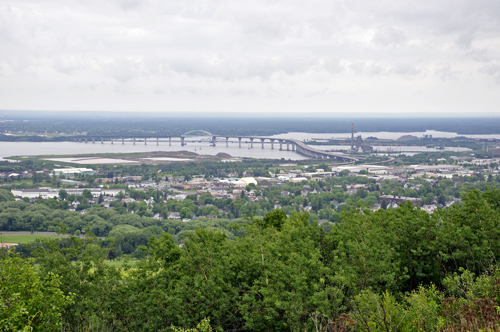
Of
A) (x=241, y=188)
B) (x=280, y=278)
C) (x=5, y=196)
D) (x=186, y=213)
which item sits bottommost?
(x=186, y=213)

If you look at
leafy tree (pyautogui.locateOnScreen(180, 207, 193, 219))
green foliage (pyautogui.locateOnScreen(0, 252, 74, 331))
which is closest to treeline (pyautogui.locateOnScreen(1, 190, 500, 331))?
green foliage (pyautogui.locateOnScreen(0, 252, 74, 331))

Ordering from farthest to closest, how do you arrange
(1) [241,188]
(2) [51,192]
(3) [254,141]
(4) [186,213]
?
(3) [254,141] < (1) [241,188] < (2) [51,192] < (4) [186,213]

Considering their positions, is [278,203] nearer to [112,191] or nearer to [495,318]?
[112,191]

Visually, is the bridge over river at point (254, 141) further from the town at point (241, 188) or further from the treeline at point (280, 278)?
the treeline at point (280, 278)

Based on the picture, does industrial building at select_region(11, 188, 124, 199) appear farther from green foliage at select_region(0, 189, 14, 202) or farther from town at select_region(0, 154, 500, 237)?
green foliage at select_region(0, 189, 14, 202)

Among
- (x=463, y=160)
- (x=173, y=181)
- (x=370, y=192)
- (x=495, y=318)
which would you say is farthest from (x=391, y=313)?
(x=463, y=160)

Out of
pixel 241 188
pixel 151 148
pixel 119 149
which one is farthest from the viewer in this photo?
pixel 151 148

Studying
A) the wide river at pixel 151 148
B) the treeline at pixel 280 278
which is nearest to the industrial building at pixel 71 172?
the wide river at pixel 151 148

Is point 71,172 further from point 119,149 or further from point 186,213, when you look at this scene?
point 119,149

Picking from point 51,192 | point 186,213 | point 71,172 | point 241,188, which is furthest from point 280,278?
point 71,172
